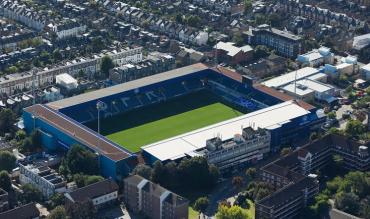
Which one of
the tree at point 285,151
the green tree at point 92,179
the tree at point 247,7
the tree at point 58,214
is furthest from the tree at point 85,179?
the tree at point 247,7

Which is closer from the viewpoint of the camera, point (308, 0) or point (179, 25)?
point (179, 25)

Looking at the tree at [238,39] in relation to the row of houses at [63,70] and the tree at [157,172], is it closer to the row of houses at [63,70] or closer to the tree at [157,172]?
the row of houses at [63,70]

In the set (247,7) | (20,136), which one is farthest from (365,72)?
(20,136)

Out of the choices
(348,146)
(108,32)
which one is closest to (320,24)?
(108,32)

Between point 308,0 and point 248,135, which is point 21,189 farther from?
point 308,0

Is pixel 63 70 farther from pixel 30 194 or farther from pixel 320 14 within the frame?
pixel 320 14
